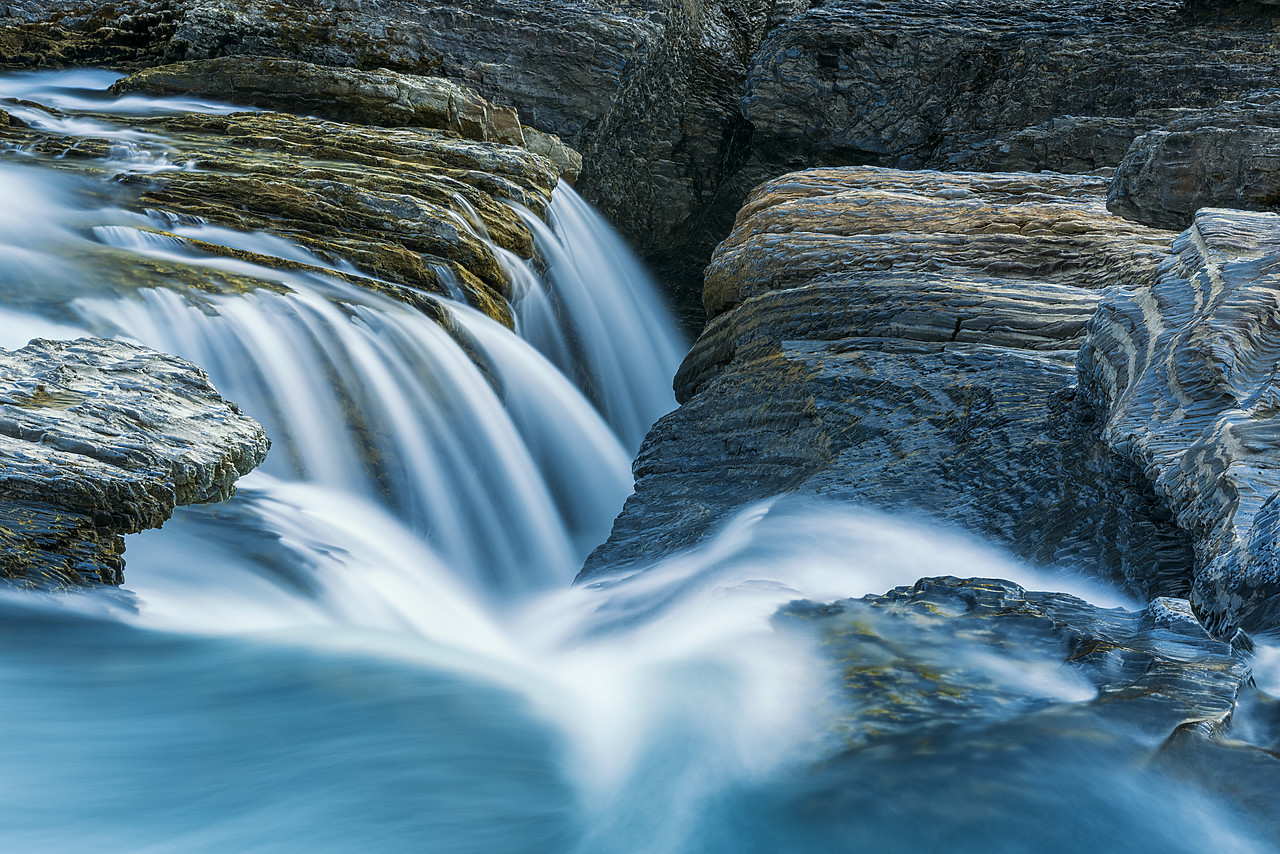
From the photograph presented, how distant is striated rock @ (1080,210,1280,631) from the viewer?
2277mm

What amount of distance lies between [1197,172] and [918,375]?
2591 mm

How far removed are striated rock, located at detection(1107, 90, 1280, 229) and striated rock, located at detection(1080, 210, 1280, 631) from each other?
1608mm

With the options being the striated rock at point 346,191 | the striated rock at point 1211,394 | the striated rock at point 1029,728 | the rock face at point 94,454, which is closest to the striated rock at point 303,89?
the striated rock at point 346,191

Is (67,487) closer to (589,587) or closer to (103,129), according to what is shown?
(589,587)

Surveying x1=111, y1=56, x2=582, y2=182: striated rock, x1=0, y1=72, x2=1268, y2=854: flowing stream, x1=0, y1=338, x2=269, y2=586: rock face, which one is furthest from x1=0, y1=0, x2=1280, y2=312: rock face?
x1=0, y1=338, x2=269, y2=586: rock face

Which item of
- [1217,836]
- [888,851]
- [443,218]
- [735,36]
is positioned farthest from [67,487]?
[735,36]

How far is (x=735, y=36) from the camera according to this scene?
41.3 feet

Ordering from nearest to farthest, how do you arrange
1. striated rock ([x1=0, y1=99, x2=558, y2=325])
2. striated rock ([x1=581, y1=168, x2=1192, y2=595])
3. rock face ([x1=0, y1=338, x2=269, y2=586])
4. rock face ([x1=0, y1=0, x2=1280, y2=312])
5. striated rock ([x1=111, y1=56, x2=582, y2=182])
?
rock face ([x1=0, y1=338, x2=269, y2=586]) < striated rock ([x1=581, y1=168, x2=1192, y2=595]) < striated rock ([x1=0, y1=99, x2=558, y2=325]) < striated rock ([x1=111, y1=56, x2=582, y2=182]) < rock face ([x1=0, y1=0, x2=1280, y2=312])

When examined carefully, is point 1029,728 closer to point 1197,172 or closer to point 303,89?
point 1197,172

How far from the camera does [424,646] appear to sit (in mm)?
3289

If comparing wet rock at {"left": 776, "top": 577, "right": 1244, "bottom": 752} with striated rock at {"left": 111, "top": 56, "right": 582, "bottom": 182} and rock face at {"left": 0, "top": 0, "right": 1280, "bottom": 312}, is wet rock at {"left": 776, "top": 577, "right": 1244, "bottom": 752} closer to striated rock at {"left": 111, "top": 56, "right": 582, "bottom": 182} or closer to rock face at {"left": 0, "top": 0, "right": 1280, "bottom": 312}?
striated rock at {"left": 111, "top": 56, "right": 582, "bottom": 182}

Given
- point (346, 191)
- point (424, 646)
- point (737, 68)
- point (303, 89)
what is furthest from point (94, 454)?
point (737, 68)

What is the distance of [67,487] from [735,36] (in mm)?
11726

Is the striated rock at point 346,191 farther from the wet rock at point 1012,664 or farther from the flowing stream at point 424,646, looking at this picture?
the wet rock at point 1012,664
